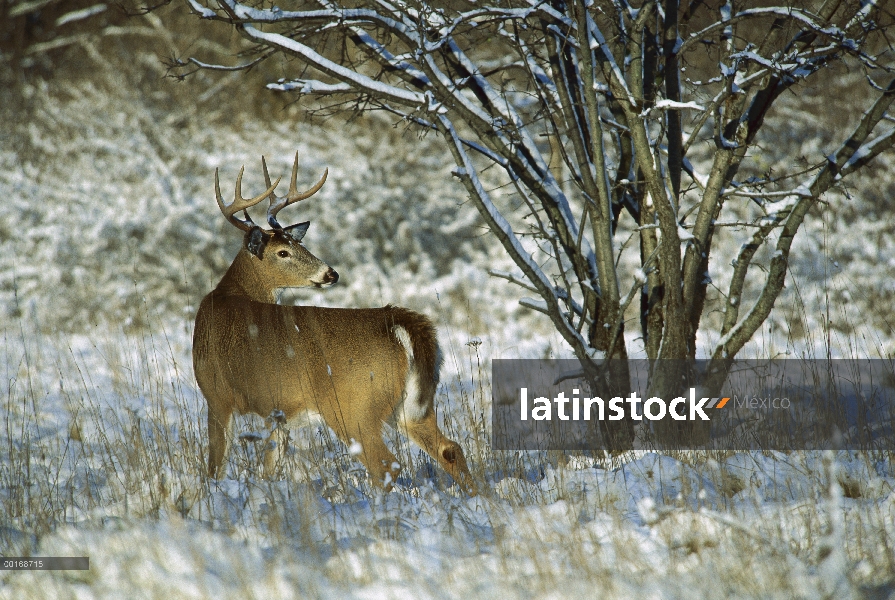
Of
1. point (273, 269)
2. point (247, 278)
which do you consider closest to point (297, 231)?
point (273, 269)

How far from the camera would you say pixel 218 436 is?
4.36 metres

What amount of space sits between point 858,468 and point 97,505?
3539 mm

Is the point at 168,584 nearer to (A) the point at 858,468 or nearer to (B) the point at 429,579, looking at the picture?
(B) the point at 429,579

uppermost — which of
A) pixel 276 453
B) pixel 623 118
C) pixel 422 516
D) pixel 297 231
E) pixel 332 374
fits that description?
pixel 623 118

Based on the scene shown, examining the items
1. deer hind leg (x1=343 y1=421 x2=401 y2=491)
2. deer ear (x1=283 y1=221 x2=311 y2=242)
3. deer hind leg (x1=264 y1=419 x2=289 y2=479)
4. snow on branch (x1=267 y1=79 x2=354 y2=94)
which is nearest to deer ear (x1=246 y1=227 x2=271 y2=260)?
deer ear (x1=283 y1=221 x2=311 y2=242)

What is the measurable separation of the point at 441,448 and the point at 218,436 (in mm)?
1244

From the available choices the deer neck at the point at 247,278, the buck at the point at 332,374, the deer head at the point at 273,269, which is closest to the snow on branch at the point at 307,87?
the deer head at the point at 273,269

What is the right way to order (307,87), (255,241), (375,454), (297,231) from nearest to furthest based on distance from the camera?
(375,454) < (307,87) < (255,241) < (297,231)

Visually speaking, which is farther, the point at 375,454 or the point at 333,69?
the point at 333,69

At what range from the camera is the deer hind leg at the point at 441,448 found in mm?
4023

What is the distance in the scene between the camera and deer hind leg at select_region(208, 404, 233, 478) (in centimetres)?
421

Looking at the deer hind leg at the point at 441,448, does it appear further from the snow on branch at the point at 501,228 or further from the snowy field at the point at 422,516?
the snow on branch at the point at 501,228

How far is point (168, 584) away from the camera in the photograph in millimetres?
2584

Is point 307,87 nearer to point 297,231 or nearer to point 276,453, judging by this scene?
point 297,231
